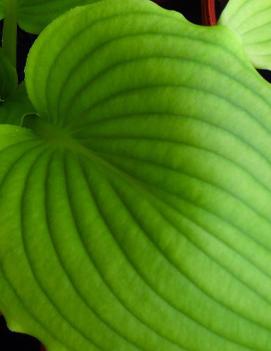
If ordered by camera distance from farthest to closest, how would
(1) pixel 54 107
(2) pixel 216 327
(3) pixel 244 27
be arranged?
(3) pixel 244 27 < (1) pixel 54 107 < (2) pixel 216 327

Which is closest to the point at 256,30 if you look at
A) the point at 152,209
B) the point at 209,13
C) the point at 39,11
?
the point at 209,13

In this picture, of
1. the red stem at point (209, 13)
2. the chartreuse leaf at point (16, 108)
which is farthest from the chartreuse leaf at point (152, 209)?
the red stem at point (209, 13)

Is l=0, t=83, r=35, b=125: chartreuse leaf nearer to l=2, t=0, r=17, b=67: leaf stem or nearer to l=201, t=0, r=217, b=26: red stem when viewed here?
l=2, t=0, r=17, b=67: leaf stem

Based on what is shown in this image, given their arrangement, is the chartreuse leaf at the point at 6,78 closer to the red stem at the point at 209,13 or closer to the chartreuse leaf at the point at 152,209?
the chartreuse leaf at the point at 152,209

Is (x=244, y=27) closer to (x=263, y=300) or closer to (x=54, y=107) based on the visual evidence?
(x=54, y=107)

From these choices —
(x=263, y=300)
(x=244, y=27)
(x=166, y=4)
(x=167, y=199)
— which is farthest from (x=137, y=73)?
(x=166, y=4)

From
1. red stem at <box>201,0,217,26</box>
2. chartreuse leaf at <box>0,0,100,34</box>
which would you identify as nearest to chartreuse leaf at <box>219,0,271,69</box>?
red stem at <box>201,0,217,26</box>
